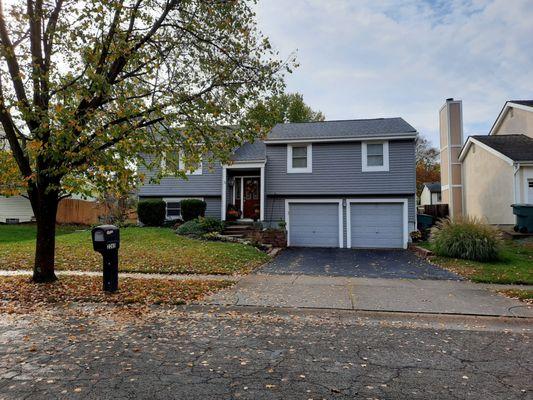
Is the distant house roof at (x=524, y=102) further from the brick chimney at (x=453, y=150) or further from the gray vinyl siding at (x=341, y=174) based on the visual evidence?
the gray vinyl siding at (x=341, y=174)

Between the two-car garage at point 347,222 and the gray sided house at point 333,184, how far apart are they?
0.14ft

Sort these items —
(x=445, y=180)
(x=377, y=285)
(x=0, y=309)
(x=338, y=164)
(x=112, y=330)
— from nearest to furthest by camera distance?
1. (x=112, y=330)
2. (x=0, y=309)
3. (x=377, y=285)
4. (x=338, y=164)
5. (x=445, y=180)

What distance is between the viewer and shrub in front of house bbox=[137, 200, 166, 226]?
18.7 metres

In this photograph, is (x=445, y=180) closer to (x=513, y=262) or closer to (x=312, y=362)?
(x=513, y=262)

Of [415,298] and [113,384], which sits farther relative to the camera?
[415,298]

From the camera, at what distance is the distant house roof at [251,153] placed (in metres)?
18.2

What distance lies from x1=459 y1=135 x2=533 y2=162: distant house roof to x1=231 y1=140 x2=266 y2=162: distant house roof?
11092 millimetres

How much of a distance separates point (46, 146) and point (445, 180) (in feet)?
78.9

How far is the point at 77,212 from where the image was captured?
82.3ft

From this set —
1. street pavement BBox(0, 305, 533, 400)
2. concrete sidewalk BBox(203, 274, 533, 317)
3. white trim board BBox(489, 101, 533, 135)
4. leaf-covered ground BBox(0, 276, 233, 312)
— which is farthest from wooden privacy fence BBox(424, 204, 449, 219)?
street pavement BBox(0, 305, 533, 400)

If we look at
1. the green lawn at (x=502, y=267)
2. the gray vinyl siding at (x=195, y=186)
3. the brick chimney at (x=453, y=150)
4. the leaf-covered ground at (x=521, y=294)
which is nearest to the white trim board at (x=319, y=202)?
the gray vinyl siding at (x=195, y=186)

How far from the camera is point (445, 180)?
25062mm

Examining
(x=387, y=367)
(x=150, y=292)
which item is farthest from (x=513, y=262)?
(x=150, y=292)

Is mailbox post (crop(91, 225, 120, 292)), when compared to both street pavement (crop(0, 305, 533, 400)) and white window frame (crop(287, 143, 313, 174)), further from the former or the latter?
white window frame (crop(287, 143, 313, 174))
